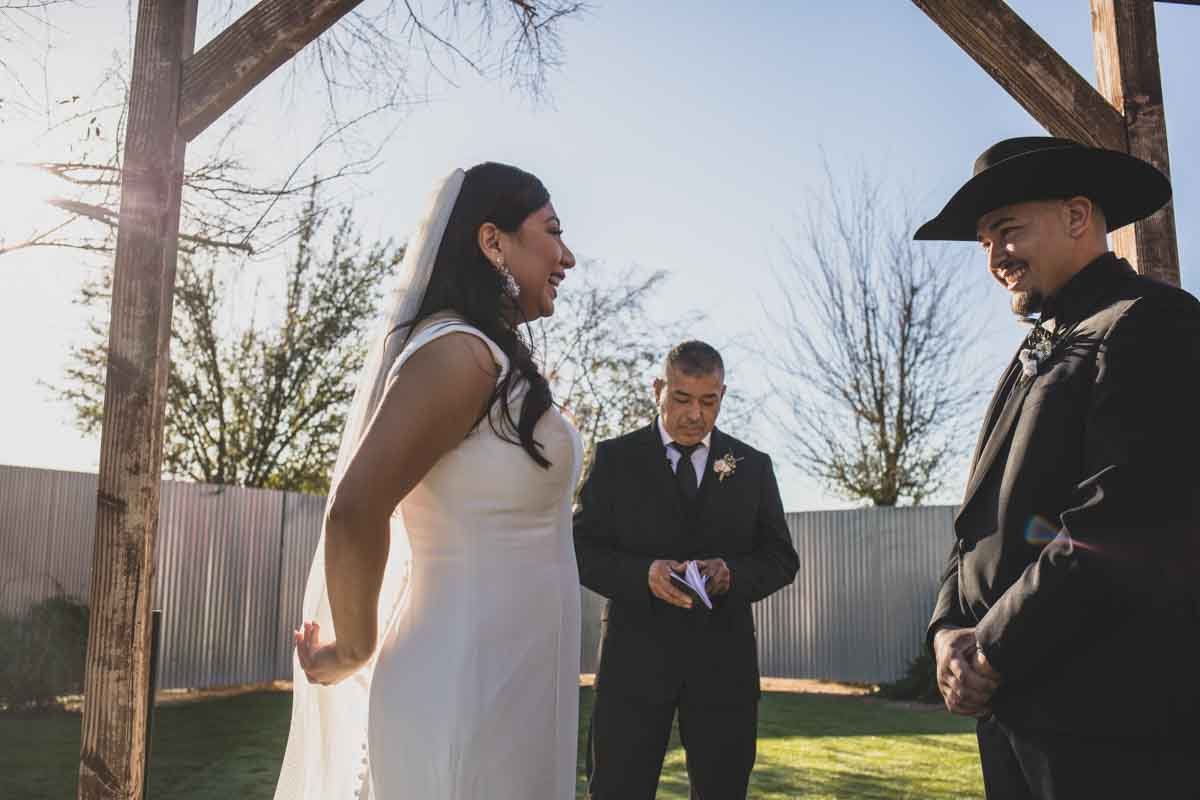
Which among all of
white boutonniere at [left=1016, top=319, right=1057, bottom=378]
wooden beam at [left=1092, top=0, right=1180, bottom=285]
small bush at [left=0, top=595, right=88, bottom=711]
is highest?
wooden beam at [left=1092, top=0, right=1180, bottom=285]

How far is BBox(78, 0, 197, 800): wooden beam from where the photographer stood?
3.44 metres

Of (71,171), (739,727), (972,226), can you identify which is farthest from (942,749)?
(71,171)


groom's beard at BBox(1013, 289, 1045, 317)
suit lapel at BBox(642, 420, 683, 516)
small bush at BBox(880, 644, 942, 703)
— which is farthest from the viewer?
small bush at BBox(880, 644, 942, 703)

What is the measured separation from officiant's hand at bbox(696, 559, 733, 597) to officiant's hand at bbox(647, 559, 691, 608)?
0.07m

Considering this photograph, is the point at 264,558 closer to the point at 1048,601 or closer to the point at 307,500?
the point at 307,500

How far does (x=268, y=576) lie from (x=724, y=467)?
10.0 metres

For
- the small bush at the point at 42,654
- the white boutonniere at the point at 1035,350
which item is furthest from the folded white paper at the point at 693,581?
the small bush at the point at 42,654

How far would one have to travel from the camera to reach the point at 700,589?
11.0 ft

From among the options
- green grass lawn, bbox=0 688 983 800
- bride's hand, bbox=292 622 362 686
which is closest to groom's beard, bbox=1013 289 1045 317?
bride's hand, bbox=292 622 362 686

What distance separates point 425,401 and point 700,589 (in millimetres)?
1768

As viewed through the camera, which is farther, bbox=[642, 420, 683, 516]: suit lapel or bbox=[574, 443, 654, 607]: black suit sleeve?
bbox=[642, 420, 683, 516]: suit lapel

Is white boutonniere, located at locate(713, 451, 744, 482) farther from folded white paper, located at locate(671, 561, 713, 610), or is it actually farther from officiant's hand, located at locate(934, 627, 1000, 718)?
officiant's hand, located at locate(934, 627, 1000, 718)

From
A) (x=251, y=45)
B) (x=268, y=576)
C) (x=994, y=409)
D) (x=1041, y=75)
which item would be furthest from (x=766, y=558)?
(x=268, y=576)

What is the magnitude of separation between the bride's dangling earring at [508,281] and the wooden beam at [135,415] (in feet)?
6.28
